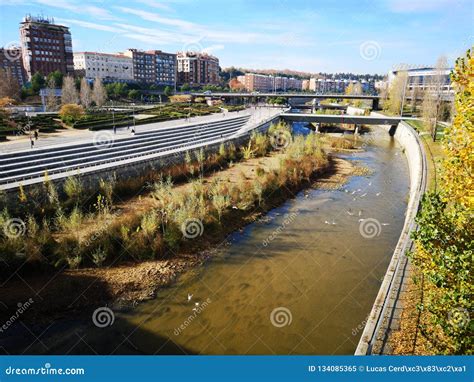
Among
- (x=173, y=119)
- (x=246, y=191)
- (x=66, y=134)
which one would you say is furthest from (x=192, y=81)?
(x=246, y=191)

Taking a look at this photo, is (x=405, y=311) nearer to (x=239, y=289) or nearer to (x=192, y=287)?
(x=239, y=289)

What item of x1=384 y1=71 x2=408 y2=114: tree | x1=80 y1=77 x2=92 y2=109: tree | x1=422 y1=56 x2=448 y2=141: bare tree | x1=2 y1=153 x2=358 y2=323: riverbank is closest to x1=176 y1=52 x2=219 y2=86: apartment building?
x1=80 y1=77 x2=92 y2=109: tree

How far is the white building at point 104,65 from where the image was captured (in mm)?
80625

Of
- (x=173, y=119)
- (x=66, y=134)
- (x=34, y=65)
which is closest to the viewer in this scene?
(x=66, y=134)

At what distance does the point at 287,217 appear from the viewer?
56.6ft

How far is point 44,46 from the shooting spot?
6688cm

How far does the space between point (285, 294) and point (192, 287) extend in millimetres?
3184

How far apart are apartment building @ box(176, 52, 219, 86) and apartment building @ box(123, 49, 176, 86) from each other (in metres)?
3.73

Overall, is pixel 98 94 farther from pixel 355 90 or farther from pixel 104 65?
pixel 355 90

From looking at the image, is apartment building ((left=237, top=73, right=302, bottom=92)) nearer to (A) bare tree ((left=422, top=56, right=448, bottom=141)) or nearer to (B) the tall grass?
(A) bare tree ((left=422, top=56, right=448, bottom=141))

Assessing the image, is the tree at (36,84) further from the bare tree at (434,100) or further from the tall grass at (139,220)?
the bare tree at (434,100)

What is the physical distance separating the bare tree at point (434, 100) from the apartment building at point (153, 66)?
2941 inches

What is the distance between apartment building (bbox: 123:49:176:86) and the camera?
94438 millimetres
